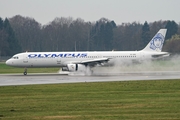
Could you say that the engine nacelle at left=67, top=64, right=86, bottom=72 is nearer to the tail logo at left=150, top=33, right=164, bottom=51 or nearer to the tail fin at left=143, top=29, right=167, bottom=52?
the tail fin at left=143, top=29, right=167, bottom=52

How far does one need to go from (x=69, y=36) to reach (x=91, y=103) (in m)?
119

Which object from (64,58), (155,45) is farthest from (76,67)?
(155,45)

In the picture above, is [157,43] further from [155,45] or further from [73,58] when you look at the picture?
[73,58]

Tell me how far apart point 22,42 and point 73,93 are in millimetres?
112624

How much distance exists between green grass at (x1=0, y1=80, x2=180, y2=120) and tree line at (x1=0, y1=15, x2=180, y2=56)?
90.3 m

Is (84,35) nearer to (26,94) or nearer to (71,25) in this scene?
(71,25)

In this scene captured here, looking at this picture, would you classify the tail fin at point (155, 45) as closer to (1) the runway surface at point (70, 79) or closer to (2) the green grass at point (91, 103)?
(1) the runway surface at point (70, 79)

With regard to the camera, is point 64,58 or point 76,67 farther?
point 64,58

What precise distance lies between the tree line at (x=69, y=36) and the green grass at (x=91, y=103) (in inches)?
3556

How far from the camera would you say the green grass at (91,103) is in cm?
2045

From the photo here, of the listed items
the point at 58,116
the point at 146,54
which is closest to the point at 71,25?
the point at 146,54

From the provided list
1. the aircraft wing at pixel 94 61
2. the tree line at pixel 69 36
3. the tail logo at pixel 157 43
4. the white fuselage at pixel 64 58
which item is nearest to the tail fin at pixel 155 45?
the tail logo at pixel 157 43

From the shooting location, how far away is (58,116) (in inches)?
801

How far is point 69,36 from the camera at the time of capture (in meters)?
143
